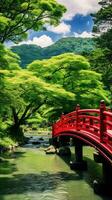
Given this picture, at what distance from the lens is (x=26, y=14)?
31.2 meters

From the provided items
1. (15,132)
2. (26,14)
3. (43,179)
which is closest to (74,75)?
(15,132)

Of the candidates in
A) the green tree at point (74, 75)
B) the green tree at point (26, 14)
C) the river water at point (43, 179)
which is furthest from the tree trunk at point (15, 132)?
the green tree at point (26, 14)

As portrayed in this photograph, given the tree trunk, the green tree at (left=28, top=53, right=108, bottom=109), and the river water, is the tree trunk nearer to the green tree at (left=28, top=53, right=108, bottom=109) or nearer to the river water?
the green tree at (left=28, top=53, right=108, bottom=109)

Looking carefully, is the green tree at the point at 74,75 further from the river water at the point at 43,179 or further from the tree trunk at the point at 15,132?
the river water at the point at 43,179

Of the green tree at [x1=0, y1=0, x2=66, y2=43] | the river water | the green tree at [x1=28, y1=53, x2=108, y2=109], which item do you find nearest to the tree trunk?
the green tree at [x1=28, y1=53, x2=108, y2=109]

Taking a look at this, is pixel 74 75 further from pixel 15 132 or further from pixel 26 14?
pixel 26 14

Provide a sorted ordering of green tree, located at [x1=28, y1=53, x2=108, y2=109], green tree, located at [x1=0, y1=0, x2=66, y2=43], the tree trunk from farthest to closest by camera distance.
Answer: the tree trunk → green tree, located at [x1=28, y1=53, x2=108, y2=109] → green tree, located at [x1=0, y1=0, x2=66, y2=43]

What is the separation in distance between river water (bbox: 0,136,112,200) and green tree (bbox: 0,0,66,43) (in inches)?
381

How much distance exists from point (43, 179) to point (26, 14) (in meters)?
14.0

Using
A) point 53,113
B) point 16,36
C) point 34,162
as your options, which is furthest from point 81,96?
point 34,162

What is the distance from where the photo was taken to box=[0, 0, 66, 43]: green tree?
2986 cm

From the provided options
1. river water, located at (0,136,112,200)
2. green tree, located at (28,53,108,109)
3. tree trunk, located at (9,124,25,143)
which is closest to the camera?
river water, located at (0,136,112,200)

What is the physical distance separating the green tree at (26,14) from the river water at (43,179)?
9681 millimetres

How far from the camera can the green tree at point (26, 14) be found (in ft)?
98.0
